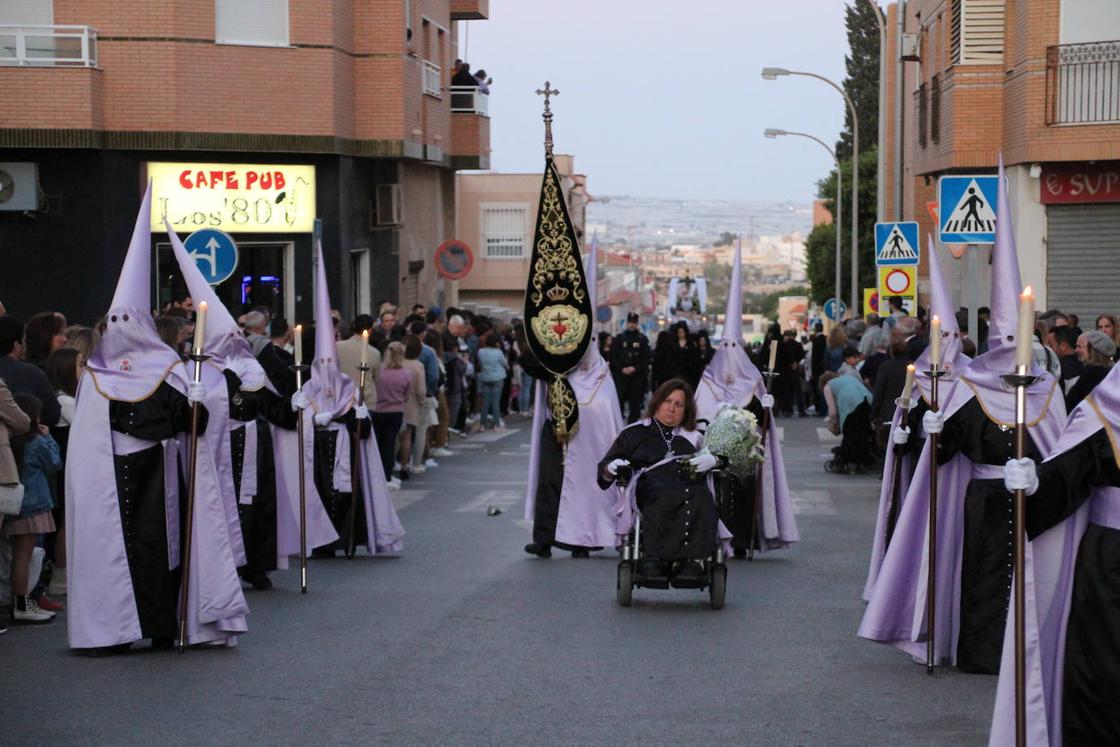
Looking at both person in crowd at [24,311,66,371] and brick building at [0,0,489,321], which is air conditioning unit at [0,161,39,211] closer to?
brick building at [0,0,489,321]

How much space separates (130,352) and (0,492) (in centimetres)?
124

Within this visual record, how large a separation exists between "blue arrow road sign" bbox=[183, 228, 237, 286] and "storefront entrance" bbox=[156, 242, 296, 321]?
10911mm

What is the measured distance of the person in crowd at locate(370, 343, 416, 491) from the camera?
21859 millimetres

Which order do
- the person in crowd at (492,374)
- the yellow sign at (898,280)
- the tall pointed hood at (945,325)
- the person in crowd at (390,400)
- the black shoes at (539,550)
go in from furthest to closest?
the person in crowd at (492,374) < the yellow sign at (898,280) < the person in crowd at (390,400) < the black shoes at (539,550) < the tall pointed hood at (945,325)

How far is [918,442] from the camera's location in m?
11.4

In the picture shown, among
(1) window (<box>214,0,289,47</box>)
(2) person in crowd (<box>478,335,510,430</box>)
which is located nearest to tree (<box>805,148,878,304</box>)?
(2) person in crowd (<box>478,335,510,430</box>)

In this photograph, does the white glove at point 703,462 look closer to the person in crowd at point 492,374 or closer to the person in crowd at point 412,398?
the person in crowd at point 412,398

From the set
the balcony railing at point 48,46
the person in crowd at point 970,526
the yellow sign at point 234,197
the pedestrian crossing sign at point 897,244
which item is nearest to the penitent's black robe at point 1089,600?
the person in crowd at point 970,526

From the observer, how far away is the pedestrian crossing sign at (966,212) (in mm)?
17844

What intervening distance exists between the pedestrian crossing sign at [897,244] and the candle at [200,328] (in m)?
19.3

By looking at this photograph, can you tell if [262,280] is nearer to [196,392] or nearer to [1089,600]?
[196,392]

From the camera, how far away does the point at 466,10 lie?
4312cm

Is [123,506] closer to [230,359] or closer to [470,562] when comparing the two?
[230,359]

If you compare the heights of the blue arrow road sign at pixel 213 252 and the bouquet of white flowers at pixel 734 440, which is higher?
the blue arrow road sign at pixel 213 252
